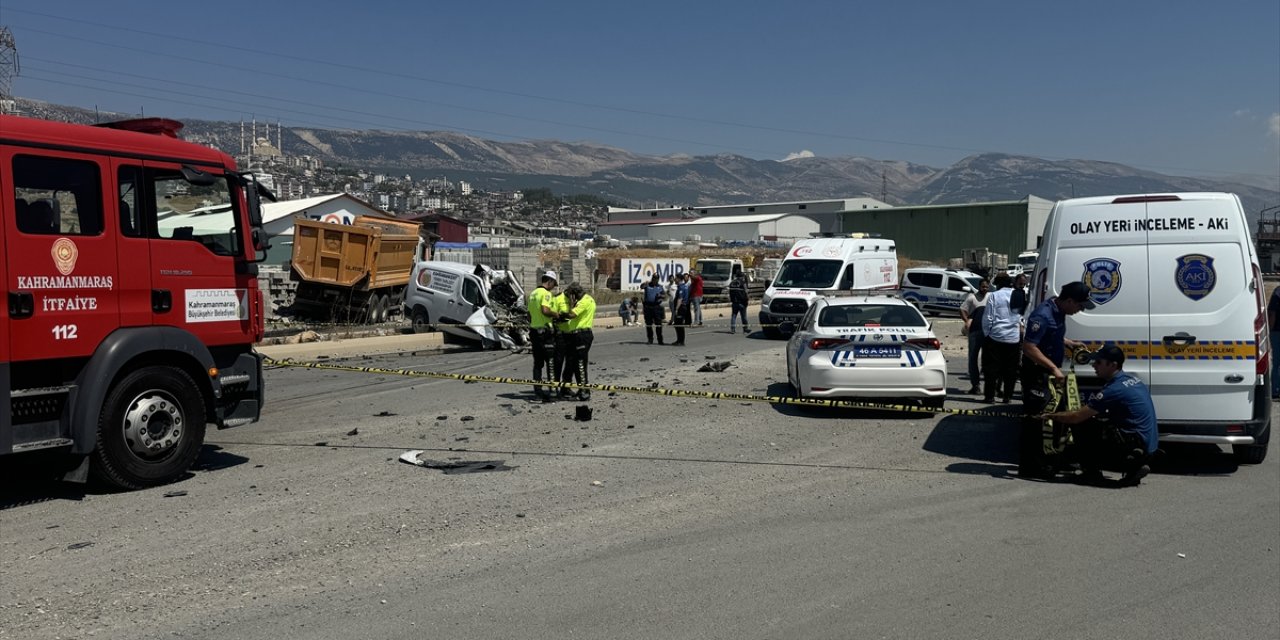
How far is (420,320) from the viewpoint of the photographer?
24547 millimetres

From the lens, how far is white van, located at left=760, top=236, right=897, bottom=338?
24.6 metres

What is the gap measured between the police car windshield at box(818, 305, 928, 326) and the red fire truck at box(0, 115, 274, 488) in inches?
269

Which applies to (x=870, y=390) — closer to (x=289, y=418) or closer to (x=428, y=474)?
(x=428, y=474)

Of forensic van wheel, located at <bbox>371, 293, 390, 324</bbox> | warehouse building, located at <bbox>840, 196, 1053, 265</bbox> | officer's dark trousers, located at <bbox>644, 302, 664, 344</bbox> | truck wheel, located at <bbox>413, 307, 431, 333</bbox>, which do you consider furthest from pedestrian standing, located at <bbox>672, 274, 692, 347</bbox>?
warehouse building, located at <bbox>840, 196, 1053, 265</bbox>

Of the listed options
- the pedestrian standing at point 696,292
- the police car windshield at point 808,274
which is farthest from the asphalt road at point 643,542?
the pedestrian standing at point 696,292

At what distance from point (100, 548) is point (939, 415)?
30.3 feet

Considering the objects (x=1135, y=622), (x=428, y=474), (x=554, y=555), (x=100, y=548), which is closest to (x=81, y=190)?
(x=100, y=548)

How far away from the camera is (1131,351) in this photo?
8.82 m

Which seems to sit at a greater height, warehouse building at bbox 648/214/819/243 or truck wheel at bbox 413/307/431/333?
warehouse building at bbox 648/214/819/243

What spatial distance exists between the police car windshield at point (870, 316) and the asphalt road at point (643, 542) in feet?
5.79

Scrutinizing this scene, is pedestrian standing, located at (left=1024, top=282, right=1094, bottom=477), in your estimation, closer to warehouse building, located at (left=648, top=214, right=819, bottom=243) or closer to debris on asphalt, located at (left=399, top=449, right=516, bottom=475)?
debris on asphalt, located at (left=399, top=449, right=516, bottom=475)

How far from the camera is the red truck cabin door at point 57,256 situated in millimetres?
7090

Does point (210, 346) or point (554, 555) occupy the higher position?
point (210, 346)

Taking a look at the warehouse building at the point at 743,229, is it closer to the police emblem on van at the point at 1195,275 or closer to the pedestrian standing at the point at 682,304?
the pedestrian standing at the point at 682,304
